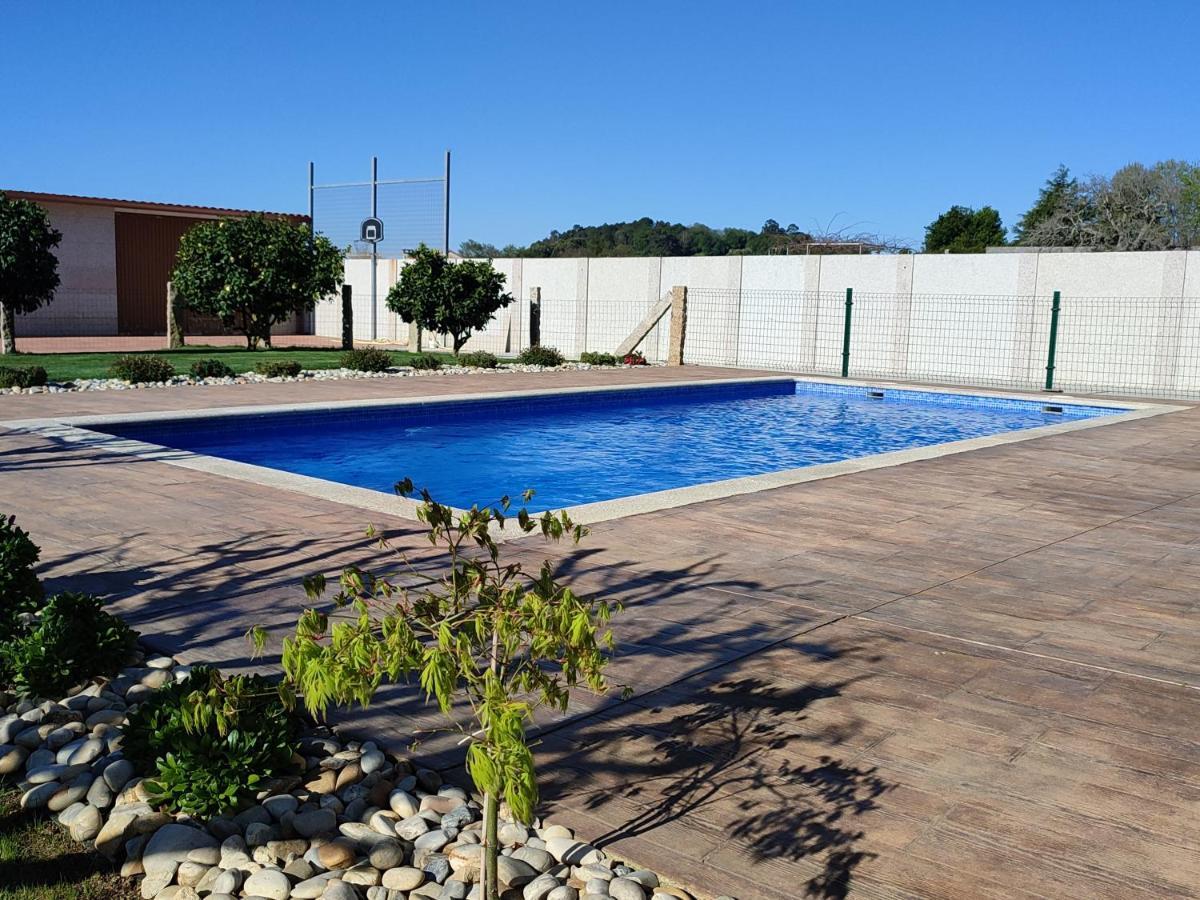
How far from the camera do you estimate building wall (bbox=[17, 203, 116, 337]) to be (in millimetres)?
26141

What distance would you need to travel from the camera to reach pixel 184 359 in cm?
1805

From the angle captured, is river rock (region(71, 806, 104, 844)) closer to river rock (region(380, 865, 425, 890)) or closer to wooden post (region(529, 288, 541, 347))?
river rock (region(380, 865, 425, 890))

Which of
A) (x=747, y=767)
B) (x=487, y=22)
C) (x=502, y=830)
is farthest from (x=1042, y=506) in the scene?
(x=487, y=22)

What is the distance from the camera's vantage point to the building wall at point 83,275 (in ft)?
85.8

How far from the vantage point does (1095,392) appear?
18.3 metres

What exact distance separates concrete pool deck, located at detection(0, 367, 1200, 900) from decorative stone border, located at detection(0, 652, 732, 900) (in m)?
0.21

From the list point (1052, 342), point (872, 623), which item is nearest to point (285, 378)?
point (1052, 342)

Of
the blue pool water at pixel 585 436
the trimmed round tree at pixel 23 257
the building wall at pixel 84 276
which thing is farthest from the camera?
the building wall at pixel 84 276

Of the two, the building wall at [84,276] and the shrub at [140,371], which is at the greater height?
the building wall at [84,276]

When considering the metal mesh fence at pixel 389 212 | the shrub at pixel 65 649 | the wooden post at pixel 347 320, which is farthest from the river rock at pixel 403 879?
the metal mesh fence at pixel 389 212

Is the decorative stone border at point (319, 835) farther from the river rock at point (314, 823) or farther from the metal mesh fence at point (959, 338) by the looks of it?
the metal mesh fence at point (959, 338)

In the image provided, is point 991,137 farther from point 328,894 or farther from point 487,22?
point 328,894

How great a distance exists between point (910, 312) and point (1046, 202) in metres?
39.8

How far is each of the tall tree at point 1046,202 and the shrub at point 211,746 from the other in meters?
53.6
